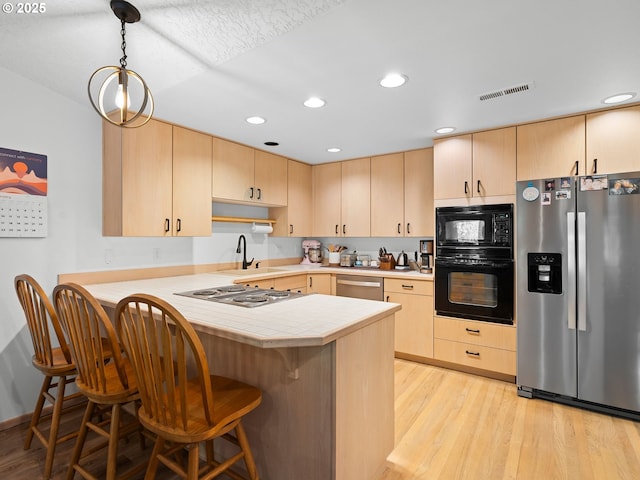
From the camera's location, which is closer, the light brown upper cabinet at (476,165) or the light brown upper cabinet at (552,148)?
the light brown upper cabinet at (552,148)

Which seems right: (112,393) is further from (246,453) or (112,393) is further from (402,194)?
(402,194)

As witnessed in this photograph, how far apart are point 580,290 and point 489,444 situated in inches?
50.8

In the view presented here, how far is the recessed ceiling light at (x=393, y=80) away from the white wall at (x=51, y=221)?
2.25 m

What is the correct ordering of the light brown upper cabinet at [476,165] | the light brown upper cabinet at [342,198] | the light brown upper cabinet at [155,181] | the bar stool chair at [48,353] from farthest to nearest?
the light brown upper cabinet at [342,198], the light brown upper cabinet at [476,165], the light brown upper cabinet at [155,181], the bar stool chair at [48,353]

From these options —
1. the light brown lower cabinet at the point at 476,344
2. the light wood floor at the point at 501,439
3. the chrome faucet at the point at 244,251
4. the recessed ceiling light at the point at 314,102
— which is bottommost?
the light wood floor at the point at 501,439

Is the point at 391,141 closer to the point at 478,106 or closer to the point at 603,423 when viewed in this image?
the point at 478,106

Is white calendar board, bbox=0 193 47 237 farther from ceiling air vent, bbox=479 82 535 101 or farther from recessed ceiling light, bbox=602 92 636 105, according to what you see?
recessed ceiling light, bbox=602 92 636 105

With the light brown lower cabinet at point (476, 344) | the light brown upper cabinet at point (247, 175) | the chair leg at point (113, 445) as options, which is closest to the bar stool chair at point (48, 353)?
the chair leg at point (113, 445)

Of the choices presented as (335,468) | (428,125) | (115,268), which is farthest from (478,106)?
(115,268)

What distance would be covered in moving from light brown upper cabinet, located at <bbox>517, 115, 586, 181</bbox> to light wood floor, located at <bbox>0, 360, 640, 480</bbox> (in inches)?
71.0

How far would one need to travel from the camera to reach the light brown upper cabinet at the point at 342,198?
417 cm

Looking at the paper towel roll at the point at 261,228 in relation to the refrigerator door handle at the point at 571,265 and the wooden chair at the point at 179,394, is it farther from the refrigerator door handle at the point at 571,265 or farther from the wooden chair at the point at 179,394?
the refrigerator door handle at the point at 571,265

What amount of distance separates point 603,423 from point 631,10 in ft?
8.07

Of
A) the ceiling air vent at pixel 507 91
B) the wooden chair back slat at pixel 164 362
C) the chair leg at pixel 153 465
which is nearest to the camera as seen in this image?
the wooden chair back slat at pixel 164 362
